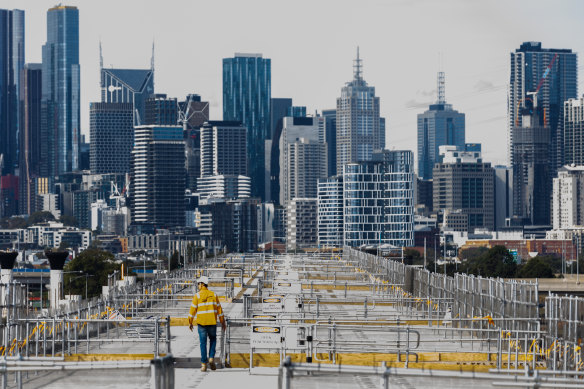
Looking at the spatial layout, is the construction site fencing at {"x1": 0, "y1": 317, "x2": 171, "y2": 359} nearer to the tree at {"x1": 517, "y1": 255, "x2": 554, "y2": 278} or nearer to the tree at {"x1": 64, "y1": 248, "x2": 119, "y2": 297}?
the tree at {"x1": 64, "y1": 248, "x2": 119, "y2": 297}

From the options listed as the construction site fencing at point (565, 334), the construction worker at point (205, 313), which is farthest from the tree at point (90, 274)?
the construction worker at point (205, 313)

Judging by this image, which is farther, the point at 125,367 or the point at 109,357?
the point at 109,357

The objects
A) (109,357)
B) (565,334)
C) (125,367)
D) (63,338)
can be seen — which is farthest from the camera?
(109,357)

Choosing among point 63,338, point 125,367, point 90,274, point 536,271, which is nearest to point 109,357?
point 63,338

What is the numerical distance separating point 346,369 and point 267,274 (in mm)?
60890

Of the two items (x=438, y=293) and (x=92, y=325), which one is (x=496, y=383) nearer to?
(x=92, y=325)

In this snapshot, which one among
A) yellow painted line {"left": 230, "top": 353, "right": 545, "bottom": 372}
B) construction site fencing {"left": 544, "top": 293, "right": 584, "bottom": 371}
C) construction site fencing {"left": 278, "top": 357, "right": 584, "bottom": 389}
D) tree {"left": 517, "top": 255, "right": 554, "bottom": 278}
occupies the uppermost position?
construction site fencing {"left": 278, "top": 357, "right": 584, "bottom": 389}

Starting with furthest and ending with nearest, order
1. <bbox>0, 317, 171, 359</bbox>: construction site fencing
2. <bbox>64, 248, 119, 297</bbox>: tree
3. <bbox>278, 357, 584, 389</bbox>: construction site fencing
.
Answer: <bbox>64, 248, 119, 297</bbox>: tree
<bbox>0, 317, 171, 359</bbox>: construction site fencing
<bbox>278, 357, 584, 389</bbox>: construction site fencing

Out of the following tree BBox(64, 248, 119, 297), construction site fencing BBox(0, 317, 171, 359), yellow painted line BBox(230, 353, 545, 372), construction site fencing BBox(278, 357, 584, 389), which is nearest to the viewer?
construction site fencing BBox(278, 357, 584, 389)

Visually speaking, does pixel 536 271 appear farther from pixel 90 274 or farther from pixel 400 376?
pixel 400 376

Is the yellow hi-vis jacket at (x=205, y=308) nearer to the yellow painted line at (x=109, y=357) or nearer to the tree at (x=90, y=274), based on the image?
the yellow painted line at (x=109, y=357)

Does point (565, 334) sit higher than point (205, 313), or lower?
lower

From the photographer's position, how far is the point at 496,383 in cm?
1642

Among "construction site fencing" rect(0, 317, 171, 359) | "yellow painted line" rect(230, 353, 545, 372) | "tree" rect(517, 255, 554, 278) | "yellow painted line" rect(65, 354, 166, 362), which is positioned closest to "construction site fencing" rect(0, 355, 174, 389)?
"construction site fencing" rect(0, 317, 171, 359)
